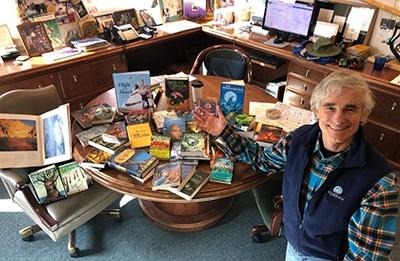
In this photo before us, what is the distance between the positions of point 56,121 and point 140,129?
0.48m

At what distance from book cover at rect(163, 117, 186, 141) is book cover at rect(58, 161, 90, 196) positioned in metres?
0.50

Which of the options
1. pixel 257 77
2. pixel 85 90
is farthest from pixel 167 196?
pixel 257 77

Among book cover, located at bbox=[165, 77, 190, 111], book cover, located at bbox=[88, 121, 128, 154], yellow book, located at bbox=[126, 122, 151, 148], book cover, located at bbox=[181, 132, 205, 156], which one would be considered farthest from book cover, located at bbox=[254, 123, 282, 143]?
book cover, located at bbox=[88, 121, 128, 154]

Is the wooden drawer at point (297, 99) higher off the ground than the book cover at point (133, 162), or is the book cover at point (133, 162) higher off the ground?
the book cover at point (133, 162)

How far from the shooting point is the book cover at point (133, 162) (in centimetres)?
144

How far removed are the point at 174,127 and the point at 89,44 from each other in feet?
5.21

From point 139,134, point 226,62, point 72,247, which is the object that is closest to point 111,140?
point 139,134

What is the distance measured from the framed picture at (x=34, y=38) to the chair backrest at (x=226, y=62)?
4.39 feet

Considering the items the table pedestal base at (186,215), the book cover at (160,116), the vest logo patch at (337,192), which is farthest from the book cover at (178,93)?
the vest logo patch at (337,192)

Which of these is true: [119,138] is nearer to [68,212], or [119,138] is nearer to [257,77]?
[68,212]

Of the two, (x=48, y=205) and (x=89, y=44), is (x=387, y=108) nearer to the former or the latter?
(x=48, y=205)

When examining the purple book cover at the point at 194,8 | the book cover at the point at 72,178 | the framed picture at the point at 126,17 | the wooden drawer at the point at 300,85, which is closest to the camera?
the book cover at the point at 72,178

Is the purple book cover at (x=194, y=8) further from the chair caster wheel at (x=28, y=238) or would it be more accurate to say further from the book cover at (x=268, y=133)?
the chair caster wheel at (x=28, y=238)

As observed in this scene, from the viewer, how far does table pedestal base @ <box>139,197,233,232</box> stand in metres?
2.11
